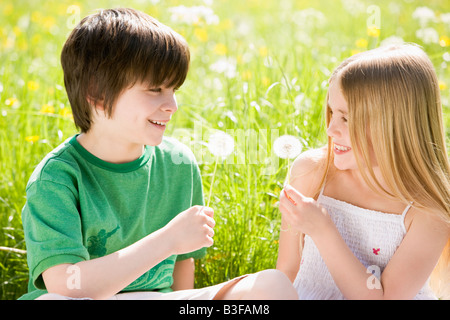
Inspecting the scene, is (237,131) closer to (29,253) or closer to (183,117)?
(183,117)

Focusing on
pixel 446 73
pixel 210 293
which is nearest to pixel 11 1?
pixel 446 73

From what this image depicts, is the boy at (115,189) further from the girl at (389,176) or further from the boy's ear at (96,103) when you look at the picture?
the girl at (389,176)

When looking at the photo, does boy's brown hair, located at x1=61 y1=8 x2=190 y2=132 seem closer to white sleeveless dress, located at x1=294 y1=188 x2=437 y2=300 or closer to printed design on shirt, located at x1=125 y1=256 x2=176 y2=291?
printed design on shirt, located at x1=125 y1=256 x2=176 y2=291

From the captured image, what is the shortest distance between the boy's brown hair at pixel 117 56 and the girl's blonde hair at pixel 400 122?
454 millimetres

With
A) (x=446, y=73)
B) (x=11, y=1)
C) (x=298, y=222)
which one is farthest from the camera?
(x=11, y=1)

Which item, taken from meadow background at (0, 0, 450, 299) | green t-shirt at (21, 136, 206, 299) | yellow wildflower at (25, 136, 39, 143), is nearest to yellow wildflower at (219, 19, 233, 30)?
meadow background at (0, 0, 450, 299)

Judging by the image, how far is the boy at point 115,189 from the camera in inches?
52.5

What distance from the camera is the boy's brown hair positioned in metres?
1.46

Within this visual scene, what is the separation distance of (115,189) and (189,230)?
292 millimetres

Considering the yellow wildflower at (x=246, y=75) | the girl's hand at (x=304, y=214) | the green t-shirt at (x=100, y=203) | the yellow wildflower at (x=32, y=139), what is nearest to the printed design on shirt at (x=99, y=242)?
the green t-shirt at (x=100, y=203)

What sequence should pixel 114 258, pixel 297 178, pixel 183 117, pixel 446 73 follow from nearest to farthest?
pixel 114 258, pixel 297 178, pixel 183 117, pixel 446 73

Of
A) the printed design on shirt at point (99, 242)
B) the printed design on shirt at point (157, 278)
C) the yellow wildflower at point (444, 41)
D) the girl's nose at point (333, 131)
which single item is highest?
the yellow wildflower at point (444, 41)

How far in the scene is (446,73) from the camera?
3295mm
